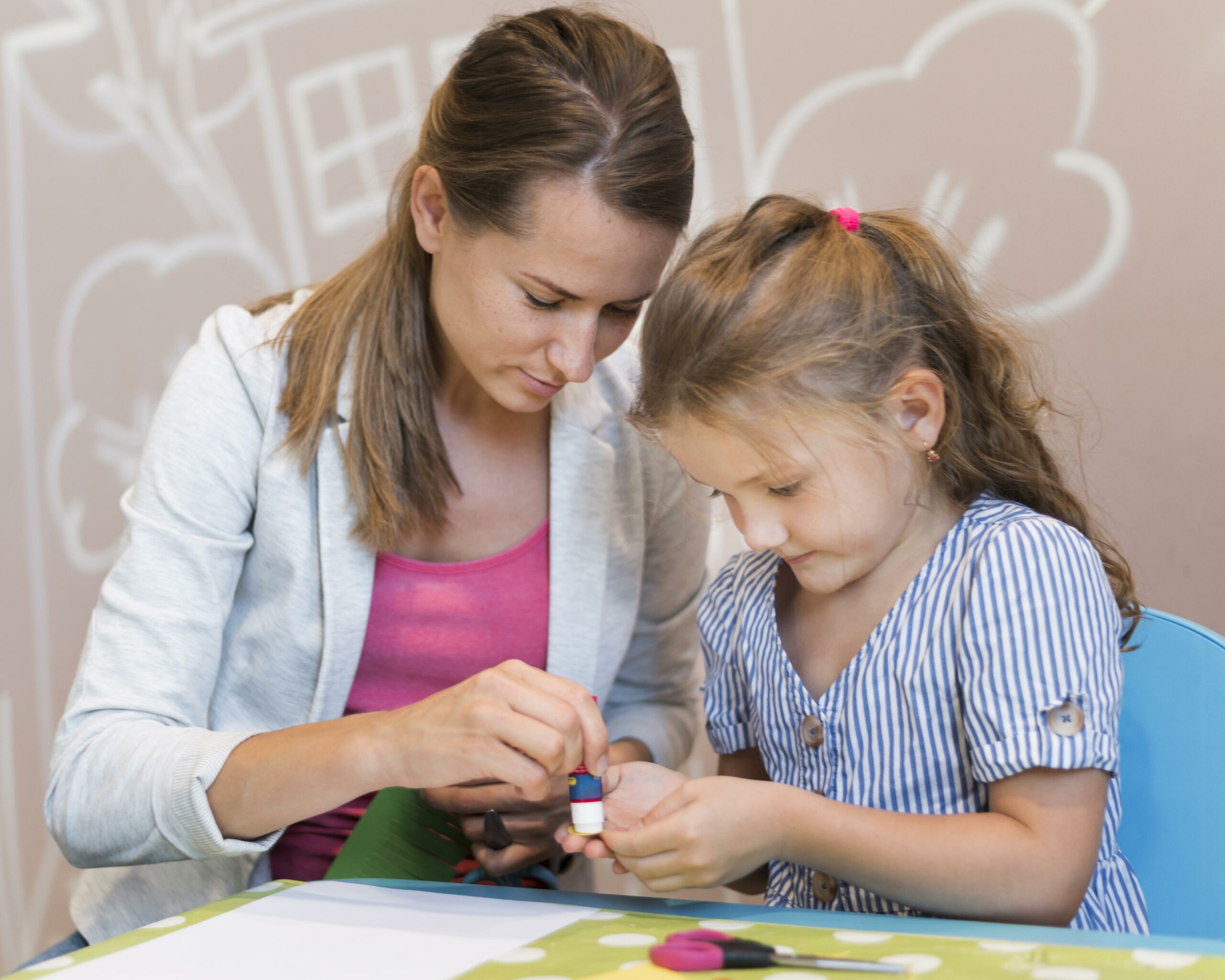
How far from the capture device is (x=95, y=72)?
1592 millimetres

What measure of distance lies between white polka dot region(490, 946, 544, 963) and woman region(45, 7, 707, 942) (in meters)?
0.15

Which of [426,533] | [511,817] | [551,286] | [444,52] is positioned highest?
[444,52]

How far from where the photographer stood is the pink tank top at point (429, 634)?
1147 millimetres

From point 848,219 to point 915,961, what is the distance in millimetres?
555

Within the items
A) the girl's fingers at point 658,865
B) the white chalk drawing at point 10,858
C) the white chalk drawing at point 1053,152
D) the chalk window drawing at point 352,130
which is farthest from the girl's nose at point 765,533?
the white chalk drawing at point 10,858

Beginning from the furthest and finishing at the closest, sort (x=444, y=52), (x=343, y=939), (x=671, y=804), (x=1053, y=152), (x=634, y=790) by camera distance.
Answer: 1. (x=444, y=52)
2. (x=1053, y=152)
3. (x=634, y=790)
4. (x=671, y=804)
5. (x=343, y=939)

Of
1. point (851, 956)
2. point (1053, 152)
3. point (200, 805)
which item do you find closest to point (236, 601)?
point (200, 805)

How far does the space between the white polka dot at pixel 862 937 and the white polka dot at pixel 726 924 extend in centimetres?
6

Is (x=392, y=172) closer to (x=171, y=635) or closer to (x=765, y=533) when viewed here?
(x=171, y=635)

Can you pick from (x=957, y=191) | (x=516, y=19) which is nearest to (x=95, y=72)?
(x=516, y=19)

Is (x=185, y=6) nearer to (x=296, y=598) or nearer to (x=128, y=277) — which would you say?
(x=128, y=277)

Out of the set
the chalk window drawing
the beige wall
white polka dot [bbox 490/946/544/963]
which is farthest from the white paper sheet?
the chalk window drawing

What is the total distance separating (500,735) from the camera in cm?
80

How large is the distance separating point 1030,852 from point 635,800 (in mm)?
291
